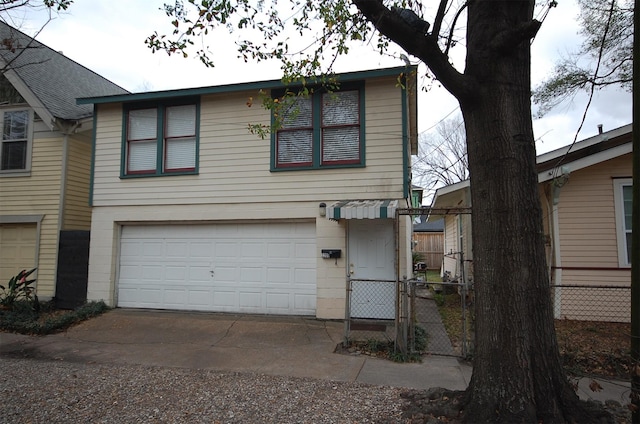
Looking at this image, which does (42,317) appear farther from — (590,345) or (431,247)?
(431,247)

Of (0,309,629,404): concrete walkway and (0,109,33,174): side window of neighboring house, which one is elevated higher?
(0,109,33,174): side window of neighboring house

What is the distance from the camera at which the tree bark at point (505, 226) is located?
11.3 feet

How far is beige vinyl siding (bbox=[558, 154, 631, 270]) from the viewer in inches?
339

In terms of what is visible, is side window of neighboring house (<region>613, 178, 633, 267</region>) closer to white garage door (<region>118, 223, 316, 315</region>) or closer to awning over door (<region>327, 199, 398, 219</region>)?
awning over door (<region>327, 199, 398, 219</region>)

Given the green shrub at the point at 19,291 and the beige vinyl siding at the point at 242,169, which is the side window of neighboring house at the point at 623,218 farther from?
the green shrub at the point at 19,291

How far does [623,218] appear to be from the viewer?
28.1ft

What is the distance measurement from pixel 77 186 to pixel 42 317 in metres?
3.35

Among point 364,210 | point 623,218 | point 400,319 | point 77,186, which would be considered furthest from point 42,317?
point 623,218

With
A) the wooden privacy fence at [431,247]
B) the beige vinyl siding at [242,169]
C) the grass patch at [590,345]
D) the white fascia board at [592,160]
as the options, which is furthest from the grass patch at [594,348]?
the wooden privacy fence at [431,247]

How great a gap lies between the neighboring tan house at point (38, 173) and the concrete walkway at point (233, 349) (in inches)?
104

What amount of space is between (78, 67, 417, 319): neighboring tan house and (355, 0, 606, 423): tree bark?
3851 millimetres

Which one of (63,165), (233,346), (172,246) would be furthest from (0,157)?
(233,346)

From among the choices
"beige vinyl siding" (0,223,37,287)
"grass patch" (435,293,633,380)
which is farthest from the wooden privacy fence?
"beige vinyl siding" (0,223,37,287)

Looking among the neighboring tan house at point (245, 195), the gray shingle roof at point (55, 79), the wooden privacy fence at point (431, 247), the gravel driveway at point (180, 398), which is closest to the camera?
the gravel driveway at point (180, 398)
